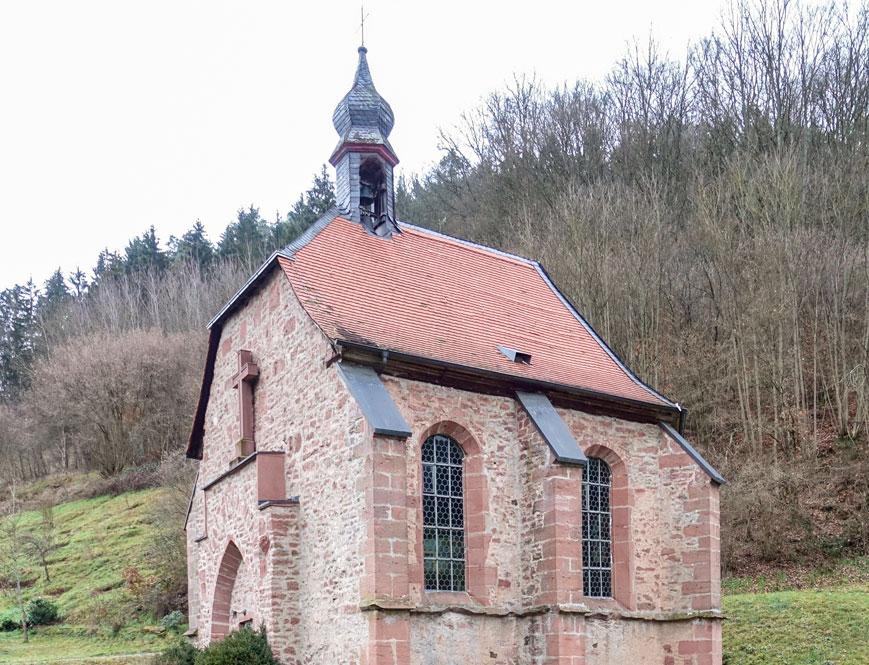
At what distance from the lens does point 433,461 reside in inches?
553

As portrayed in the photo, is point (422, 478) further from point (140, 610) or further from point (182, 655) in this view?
point (140, 610)

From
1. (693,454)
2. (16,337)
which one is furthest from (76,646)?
(16,337)

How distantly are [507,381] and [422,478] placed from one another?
2.10 metres

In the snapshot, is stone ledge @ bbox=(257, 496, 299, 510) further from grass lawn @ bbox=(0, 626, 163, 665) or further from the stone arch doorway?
grass lawn @ bbox=(0, 626, 163, 665)

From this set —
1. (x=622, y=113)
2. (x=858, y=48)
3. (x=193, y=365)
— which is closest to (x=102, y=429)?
(x=193, y=365)

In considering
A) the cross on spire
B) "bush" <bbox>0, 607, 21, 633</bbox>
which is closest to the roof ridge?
the cross on spire

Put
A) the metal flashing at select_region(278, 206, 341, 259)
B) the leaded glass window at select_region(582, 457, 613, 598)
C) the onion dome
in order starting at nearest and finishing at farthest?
the leaded glass window at select_region(582, 457, 613, 598), the metal flashing at select_region(278, 206, 341, 259), the onion dome

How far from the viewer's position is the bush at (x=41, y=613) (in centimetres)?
2452

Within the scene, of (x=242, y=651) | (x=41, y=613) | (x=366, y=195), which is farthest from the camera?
(x=41, y=613)

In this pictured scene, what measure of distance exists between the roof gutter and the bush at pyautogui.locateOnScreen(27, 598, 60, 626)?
16068mm

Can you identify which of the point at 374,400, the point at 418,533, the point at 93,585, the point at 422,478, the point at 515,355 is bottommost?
the point at 93,585

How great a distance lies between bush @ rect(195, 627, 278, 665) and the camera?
1317cm

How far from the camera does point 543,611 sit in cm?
1346

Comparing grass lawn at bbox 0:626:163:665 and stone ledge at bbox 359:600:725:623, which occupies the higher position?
stone ledge at bbox 359:600:725:623
